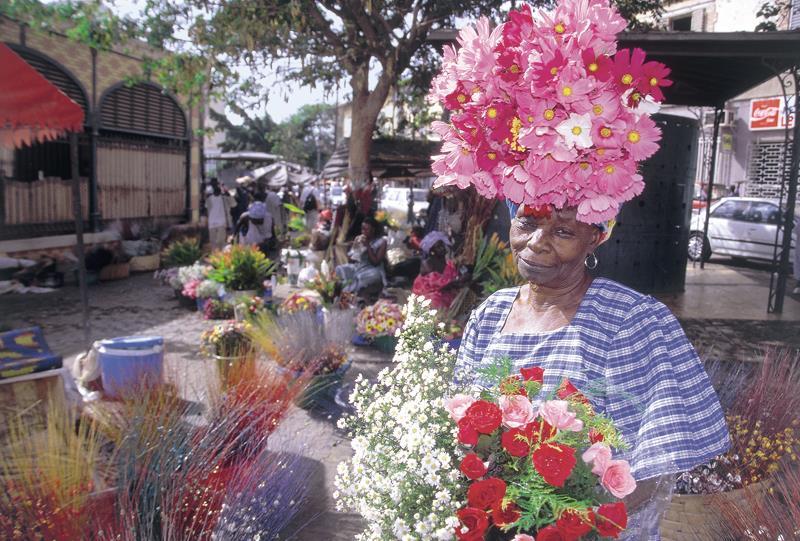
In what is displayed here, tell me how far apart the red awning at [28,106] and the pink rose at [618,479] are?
16.5 feet

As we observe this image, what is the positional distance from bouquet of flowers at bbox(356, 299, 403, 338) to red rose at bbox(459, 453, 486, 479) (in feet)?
16.6

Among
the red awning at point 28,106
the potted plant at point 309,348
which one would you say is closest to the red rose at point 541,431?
the potted plant at point 309,348

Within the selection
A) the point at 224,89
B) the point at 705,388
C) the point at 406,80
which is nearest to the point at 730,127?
the point at 406,80

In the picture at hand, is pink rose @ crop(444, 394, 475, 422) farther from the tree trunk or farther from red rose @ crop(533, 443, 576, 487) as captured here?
the tree trunk

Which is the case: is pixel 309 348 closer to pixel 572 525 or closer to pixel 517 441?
pixel 517 441

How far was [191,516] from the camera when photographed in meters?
2.42

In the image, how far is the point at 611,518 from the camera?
131 centimetres

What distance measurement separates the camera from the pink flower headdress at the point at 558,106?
1.69 metres

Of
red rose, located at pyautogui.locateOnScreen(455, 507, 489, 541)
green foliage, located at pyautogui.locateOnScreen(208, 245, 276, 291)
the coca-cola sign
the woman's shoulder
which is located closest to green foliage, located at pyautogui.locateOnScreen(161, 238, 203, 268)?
green foliage, located at pyautogui.locateOnScreen(208, 245, 276, 291)

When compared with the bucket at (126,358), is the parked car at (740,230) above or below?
above

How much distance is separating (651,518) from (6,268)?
38.6 feet

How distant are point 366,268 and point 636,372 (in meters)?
6.85

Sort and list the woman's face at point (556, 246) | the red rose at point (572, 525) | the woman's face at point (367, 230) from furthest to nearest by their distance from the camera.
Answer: the woman's face at point (367, 230) → the woman's face at point (556, 246) → the red rose at point (572, 525)

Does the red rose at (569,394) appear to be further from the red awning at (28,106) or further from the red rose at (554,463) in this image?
the red awning at (28,106)
